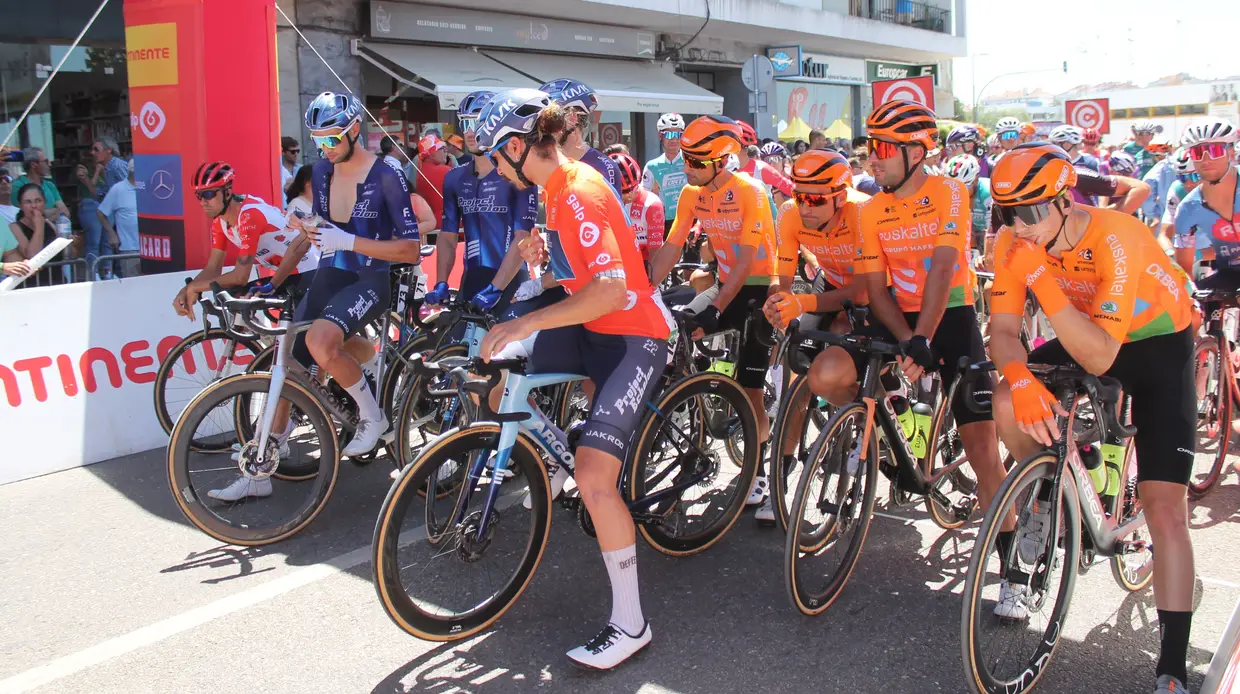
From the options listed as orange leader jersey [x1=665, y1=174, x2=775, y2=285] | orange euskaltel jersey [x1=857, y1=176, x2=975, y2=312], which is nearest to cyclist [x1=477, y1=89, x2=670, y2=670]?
orange euskaltel jersey [x1=857, y1=176, x2=975, y2=312]

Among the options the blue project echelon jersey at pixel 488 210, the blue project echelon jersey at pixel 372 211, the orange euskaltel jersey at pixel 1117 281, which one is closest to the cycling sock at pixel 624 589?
the orange euskaltel jersey at pixel 1117 281

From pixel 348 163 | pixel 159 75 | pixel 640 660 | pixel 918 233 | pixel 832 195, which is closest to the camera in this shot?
pixel 640 660

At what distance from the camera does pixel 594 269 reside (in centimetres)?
376

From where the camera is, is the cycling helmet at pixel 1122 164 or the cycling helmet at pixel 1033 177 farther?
the cycling helmet at pixel 1122 164

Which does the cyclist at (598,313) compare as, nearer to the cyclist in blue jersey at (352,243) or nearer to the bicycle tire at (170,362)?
the cyclist in blue jersey at (352,243)

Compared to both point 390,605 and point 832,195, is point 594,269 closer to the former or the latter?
point 390,605

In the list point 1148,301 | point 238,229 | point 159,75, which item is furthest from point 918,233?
point 159,75

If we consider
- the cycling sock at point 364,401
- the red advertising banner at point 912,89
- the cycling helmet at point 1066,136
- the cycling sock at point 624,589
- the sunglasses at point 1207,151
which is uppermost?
the red advertising banner at point 912,89

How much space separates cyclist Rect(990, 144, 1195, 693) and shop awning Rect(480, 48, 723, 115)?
59.1 feet

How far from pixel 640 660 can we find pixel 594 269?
153 centimetres

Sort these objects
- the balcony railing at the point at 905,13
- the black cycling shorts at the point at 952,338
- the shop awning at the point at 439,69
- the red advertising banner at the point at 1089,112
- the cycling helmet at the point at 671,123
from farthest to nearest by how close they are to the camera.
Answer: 1. the balcony railing at the point at 905,13
2. the red advertising banner at the point at 1089,112
3. the shop awning at the point at 439,69
4. the cycling helmet at the point at 671,123
5. the black cycling shorts at the point at 952,338

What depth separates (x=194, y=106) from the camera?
8445 millimetres

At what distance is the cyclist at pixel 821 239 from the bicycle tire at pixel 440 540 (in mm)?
1350

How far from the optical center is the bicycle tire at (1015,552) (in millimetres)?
3328
